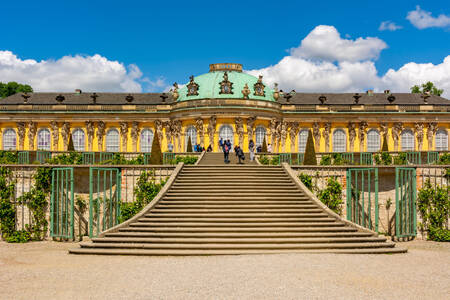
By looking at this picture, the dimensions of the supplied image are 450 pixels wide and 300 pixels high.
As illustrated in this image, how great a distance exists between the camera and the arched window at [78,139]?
4753cm

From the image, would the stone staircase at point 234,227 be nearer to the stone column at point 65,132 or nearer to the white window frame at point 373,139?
the white window frame at point 373,139

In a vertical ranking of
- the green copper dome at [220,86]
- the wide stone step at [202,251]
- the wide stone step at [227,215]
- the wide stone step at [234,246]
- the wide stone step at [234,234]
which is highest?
the green copper dome at [220,86]

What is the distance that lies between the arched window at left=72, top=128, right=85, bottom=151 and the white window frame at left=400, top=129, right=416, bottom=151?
34959 millimetres

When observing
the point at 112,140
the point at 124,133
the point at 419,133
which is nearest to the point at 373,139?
the point at 419,133

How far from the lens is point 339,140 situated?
4812cm

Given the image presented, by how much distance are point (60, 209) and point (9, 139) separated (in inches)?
1350

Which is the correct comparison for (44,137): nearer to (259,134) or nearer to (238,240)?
(259,134)

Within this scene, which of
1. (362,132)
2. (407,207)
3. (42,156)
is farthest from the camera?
(362,132)

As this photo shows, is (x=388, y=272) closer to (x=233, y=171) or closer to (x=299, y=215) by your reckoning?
(x=299, y=215)

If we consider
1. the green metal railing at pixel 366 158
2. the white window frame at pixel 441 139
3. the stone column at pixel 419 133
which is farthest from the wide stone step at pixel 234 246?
the white window frame at pixel 441 139

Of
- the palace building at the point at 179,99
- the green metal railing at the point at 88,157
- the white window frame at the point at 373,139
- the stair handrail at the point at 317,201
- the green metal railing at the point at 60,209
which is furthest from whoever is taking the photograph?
the white window frame at the point at 373,139

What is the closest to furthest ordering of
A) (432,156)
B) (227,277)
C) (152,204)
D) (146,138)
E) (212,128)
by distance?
1. (227,277)
2. (152,204)
3. (432,156)
4. (212,128)
5. (146,138)

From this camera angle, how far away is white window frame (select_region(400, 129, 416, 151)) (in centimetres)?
4756

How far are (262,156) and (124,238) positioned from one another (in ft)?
57.4
